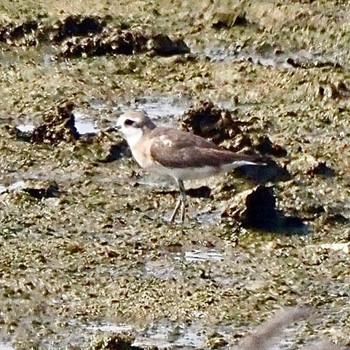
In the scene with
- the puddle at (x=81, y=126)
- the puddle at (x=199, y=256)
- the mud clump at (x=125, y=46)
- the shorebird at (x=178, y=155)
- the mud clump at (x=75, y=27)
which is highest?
the mud clump at (x=75, y=27)

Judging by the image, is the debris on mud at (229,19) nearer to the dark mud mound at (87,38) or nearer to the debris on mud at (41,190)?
the dark mud mound at (87,38)

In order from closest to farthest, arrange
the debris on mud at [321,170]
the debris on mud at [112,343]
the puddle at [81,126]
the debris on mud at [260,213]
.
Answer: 1. the debris on mud at [112,343]
2. the debris on mud at [260,213]
3. the debris on mud at [321,170]
4. the puddle at [81,126]

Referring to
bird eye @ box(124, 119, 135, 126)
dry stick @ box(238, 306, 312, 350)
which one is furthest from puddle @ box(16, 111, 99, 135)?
dry stick @ box(238, 306, 312, 350)

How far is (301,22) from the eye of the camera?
14570 mm

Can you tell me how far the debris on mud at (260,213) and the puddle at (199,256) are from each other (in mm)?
462

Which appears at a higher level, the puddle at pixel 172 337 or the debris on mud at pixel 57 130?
the debris on mud at pixel 57 130

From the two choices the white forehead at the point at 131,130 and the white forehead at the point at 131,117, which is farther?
the white forehead at the point at 131,117

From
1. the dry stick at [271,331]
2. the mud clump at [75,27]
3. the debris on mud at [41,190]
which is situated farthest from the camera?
the mud clump at [75,27]

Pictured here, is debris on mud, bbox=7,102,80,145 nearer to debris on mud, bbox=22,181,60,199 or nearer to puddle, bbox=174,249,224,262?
debris on mud, bbox=22,181,60,199

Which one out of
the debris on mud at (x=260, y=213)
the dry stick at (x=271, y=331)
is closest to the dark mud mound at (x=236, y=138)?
the debris on mud at (x=260, y=213)

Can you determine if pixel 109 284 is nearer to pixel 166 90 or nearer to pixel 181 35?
pixel 166 90

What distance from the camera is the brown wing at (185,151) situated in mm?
9703

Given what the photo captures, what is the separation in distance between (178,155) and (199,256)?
1.38 m

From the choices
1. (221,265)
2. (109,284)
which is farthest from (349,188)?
(109,284)
